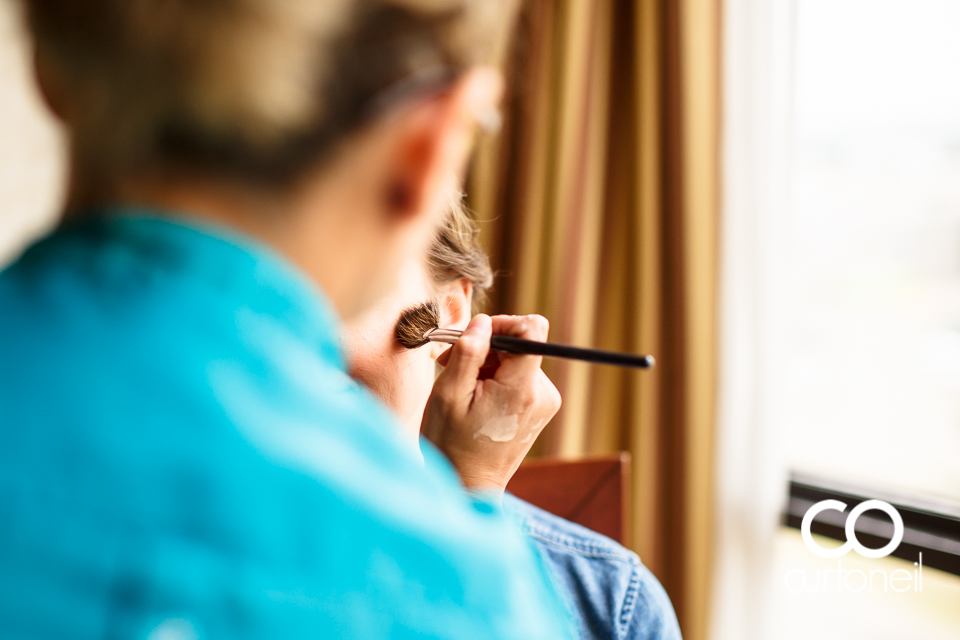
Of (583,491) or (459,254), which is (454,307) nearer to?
(459,254)

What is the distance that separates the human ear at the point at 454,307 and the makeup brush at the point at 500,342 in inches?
0.4

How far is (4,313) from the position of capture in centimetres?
25

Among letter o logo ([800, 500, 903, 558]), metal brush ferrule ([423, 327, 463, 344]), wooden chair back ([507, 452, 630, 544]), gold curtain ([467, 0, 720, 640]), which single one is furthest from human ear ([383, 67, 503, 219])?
letter o logo ([800, 500, 903, 558])

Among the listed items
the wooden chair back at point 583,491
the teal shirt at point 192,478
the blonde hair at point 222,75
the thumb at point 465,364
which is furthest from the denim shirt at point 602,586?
the blonde hair at point 222,75

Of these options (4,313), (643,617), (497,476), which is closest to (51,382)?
(4,313)

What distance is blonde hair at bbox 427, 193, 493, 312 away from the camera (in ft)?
2.10

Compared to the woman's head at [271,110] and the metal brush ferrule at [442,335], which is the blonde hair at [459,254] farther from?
the woman's head at [271,110]

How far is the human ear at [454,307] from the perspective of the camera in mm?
704

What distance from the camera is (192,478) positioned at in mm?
234

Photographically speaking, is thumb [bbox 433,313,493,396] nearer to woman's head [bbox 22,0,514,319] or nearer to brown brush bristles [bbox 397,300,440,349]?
brown brush bristles [bbox 397,300,440,349]

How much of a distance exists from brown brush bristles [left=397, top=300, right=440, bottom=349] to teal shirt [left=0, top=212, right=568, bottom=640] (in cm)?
40

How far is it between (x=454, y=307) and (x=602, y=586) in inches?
12.9

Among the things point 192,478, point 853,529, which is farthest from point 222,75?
point 853,529

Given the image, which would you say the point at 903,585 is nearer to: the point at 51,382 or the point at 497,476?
the point at 497,476
